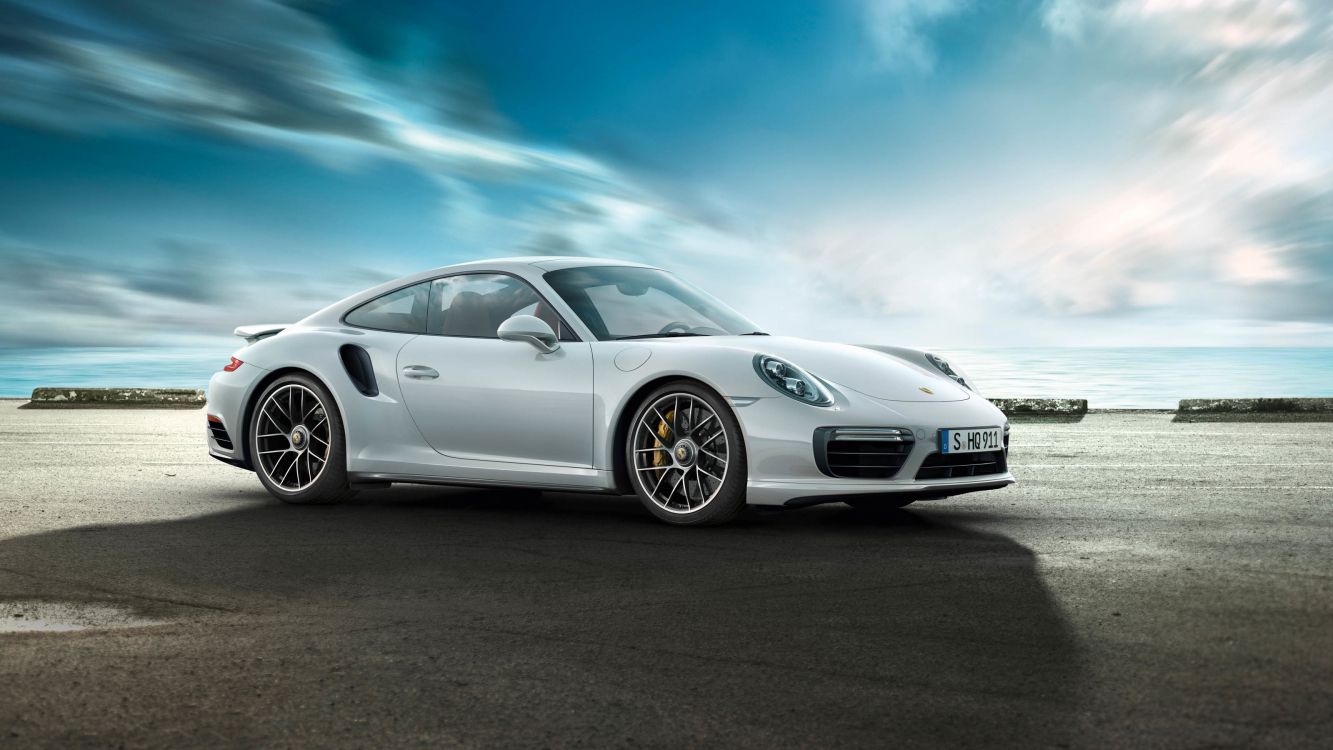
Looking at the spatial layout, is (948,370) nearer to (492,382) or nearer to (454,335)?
(492,382)

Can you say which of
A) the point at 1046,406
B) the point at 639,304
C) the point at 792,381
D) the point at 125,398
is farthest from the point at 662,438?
the point at 125,398

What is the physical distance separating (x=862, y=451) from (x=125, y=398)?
1543 centimetres

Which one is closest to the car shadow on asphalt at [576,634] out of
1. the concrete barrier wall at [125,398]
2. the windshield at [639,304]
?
the windshield at [639,304]

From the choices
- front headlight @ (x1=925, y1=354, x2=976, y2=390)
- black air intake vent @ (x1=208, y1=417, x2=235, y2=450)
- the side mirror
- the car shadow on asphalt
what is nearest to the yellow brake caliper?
the car shadow on asphalt

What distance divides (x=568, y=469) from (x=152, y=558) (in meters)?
2.04

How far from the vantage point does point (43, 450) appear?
35.1 ft

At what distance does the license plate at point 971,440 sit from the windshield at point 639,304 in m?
1.53

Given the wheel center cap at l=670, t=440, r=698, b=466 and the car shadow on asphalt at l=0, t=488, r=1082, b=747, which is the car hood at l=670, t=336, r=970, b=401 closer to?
the wheel center cap at l=670, t=440, r=698, b=466

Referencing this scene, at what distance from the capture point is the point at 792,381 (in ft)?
19.6

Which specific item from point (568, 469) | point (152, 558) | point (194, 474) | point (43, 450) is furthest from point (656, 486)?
point (43, 450)

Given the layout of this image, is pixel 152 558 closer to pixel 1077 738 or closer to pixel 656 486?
pixel 656 486

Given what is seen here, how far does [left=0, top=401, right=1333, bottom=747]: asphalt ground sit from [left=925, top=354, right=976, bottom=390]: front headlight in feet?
2.35

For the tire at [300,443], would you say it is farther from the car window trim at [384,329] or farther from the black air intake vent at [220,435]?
the car window trim at [384,329]

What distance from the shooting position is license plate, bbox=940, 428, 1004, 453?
598 cm
